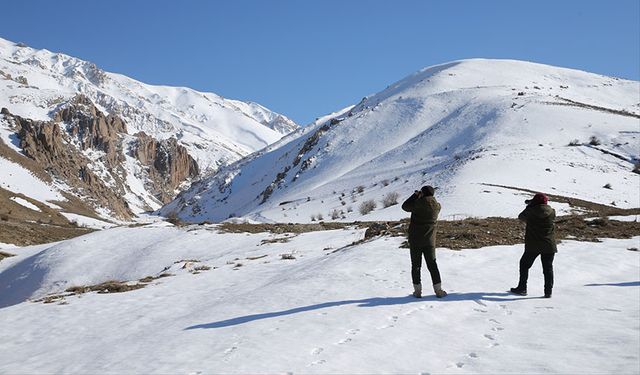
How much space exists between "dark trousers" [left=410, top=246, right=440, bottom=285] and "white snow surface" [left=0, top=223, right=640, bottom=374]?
18.2 inches

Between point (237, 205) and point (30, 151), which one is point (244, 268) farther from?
point (30, 151)

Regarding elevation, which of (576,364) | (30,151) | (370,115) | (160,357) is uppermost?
(30,151)

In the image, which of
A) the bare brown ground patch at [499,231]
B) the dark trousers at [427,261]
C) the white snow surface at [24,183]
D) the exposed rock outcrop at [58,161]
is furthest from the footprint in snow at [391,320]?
the exposed rock outcrop at [58,161]

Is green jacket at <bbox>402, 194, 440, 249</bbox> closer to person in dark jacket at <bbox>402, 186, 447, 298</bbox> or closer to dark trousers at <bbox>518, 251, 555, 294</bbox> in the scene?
person in dark jacket at <bbox>402, 186, 447, 298</bbox>

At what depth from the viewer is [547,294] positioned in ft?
34.3

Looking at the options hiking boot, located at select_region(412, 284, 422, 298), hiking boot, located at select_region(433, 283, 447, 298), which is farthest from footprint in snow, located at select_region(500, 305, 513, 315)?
hiking boot, located at select_region(412, 284, 422, 298)

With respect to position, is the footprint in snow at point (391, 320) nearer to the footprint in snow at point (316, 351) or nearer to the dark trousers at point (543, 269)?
the footprint in snow at point (316, 351)

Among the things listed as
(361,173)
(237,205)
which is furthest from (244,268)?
(237,205)

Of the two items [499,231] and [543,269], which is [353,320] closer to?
[543,269]

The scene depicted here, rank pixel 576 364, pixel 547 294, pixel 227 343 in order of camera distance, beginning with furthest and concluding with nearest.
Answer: pixel 547 294 < pixel 227 343 < pixel 576 364

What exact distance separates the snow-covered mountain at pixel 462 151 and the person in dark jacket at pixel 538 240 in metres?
15.6

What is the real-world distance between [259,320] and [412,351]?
3.08 metres

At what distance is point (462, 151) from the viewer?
51094 millimetres

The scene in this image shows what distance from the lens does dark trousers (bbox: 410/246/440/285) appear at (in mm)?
10445
